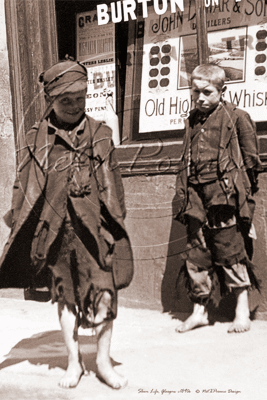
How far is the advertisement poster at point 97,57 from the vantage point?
5.70 meters

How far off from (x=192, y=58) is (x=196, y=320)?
2394mm

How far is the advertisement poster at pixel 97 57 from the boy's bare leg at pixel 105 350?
283cm

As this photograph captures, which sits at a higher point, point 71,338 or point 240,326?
point 71,338

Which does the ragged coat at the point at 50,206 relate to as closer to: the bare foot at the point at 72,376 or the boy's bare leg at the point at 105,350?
the boy's bare leg at the point at 105,350

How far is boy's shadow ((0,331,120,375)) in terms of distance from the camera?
3.84m

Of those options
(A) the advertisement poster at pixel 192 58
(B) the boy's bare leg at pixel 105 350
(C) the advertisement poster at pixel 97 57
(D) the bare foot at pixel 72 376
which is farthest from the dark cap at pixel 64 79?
(C) the advertisement poster at pixel 97 57

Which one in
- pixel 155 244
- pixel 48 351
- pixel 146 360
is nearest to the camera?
pixel 146 360

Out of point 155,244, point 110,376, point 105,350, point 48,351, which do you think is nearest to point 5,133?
point 155,244

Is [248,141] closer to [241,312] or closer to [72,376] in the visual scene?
[241,312]

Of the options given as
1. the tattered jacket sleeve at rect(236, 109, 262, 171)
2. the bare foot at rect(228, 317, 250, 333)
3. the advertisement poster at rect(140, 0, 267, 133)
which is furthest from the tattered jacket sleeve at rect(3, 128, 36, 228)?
the advertisement poster at rect(140, 0, 267, 133)

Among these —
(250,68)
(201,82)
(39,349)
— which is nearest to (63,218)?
(39,349)

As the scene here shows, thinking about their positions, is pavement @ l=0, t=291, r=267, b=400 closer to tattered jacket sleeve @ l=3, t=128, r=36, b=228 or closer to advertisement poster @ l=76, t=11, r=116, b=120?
tattered jacket sleeve @ l=3, t=128, r=36, b=228

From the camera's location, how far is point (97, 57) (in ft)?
19.0

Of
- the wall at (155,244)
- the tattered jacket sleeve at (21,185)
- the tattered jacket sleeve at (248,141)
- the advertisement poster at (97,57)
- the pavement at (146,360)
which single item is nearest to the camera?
the pavement at (146,360)
